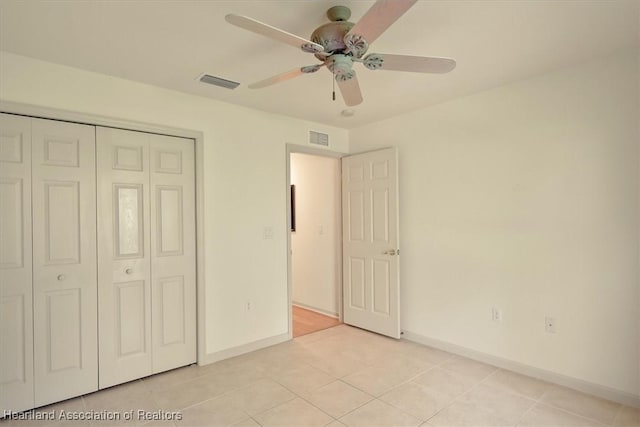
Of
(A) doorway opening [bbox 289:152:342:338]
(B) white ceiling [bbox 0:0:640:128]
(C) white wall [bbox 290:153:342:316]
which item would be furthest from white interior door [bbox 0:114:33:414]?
(C) white wall [bbox 290:153:342:316]

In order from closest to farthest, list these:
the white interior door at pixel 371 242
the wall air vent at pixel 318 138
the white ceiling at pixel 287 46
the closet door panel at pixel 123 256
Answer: the white ceiling at pixel 287 46, the closet door panel at pixel 123 256, the white interior door at pixel 371 242, the wall air vent at pixel 318 138

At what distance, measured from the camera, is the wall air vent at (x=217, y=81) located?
2731mm

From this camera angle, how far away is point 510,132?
2.95 metres

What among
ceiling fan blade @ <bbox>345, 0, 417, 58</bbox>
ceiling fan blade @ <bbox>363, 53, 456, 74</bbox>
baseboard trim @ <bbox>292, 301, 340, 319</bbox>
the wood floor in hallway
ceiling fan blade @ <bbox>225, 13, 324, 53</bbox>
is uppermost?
ceiling fan blade @ <bbox>345, 0, 417, 58</bbox>

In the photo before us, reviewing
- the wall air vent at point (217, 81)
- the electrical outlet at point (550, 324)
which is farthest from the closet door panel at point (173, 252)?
the electrical outlet at point (550, 324)

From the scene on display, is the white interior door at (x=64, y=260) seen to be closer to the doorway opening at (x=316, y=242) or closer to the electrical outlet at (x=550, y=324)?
the doorway opening at (x=316, y=242)

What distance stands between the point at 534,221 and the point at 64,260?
3574mm

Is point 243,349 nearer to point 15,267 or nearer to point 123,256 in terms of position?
point 123,256

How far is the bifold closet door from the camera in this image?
2.70 meters

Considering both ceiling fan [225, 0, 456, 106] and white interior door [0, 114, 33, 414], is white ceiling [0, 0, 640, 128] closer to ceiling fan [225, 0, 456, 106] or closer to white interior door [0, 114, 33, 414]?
ceiling fan [225, 0, 456, 106]

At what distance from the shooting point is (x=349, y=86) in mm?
2088

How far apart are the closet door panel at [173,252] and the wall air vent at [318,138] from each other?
1.38 m

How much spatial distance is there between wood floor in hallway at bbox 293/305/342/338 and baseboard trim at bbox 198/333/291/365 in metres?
0.26

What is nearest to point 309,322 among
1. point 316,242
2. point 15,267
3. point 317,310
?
point 317,310
